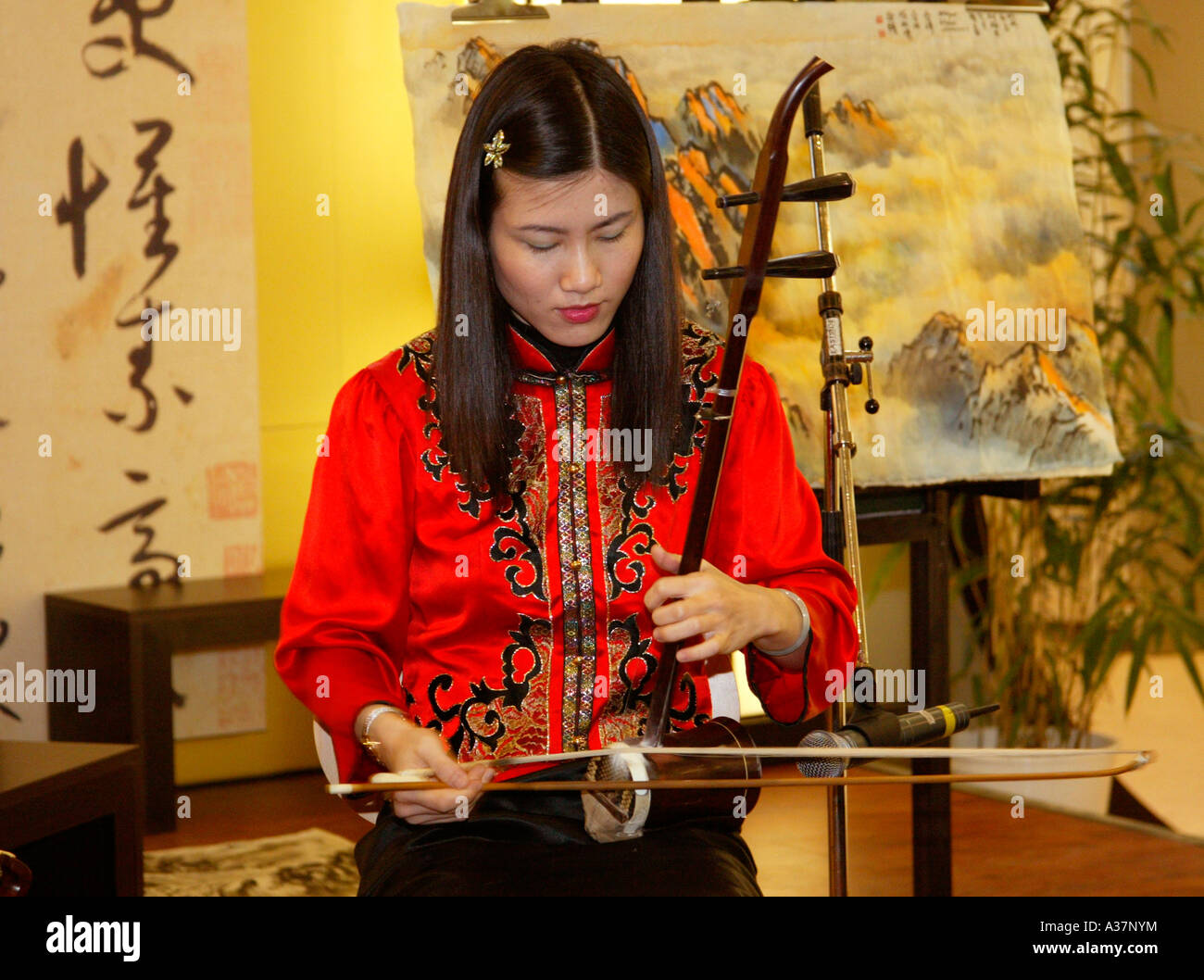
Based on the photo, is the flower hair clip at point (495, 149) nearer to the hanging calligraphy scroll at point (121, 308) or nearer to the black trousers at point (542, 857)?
the black trousers at point (542, 857)

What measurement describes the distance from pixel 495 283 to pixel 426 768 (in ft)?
1.66

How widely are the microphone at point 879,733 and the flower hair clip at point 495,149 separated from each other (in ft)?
2.02

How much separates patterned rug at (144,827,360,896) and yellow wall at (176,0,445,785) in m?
Result: 0.46

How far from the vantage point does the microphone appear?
125 centimetres

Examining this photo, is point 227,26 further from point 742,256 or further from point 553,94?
point 742,256

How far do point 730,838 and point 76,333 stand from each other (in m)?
2.13

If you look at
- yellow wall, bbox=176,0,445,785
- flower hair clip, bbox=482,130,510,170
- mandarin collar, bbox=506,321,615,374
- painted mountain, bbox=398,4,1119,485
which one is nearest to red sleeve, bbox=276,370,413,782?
mandarin collar, bbox=506,321,615,374

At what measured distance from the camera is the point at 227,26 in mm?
3135

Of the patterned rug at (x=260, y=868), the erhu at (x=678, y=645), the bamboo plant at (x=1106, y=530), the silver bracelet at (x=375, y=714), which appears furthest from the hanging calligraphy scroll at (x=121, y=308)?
the erhu at (x=678, y=645)

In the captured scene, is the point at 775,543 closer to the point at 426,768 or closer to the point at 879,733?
the point at 879,733

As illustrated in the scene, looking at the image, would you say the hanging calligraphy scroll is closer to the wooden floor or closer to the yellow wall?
the yellow wall

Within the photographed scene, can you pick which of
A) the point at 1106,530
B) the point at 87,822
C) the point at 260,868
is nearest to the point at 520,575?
the point at 87,822
